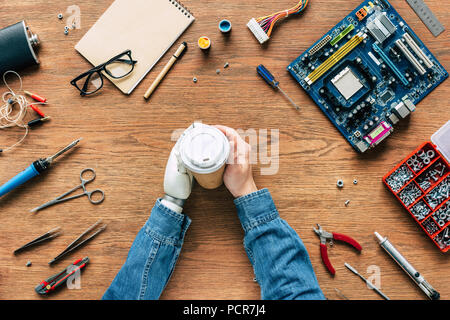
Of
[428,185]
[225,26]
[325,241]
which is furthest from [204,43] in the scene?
[428,185]

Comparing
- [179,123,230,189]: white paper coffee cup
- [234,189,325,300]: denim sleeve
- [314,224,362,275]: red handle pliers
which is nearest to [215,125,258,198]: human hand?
[234,189,325,300]: denim sleeve

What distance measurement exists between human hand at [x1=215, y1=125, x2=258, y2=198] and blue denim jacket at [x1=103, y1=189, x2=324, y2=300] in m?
0.03

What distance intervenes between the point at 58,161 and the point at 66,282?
15.4 inches

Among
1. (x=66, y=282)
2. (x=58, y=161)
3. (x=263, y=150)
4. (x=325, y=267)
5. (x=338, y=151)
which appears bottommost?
(x=66, y=282)

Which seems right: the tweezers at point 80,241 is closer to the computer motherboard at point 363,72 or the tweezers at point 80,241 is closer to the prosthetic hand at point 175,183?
the prosthetic hand at point 175,183

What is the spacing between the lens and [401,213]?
1.07m

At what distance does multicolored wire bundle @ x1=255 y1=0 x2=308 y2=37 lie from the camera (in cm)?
106

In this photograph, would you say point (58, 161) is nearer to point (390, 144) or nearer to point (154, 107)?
point (154, 107)

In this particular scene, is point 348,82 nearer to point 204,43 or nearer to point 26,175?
point 204,43

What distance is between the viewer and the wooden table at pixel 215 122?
1.05 m

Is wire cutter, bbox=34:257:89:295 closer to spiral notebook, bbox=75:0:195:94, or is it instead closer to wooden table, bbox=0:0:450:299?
wooden table, bbox=0:0:450:299

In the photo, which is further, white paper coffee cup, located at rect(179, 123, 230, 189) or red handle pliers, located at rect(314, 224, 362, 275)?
red handle pliers, located at rect(314, 224, 362, 275)
